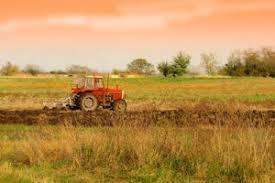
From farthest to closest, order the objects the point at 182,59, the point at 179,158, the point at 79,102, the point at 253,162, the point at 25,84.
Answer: the point at 182,59 → the point at 25,84 → the point at 79,102 → the point at 179,158 → the point at 253,162

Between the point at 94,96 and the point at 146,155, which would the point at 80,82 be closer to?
the point at 94,96

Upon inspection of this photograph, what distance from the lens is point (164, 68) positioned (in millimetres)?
98062

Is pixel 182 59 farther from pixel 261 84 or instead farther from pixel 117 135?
pixel 117 135

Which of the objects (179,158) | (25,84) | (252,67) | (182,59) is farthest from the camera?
(252,67)

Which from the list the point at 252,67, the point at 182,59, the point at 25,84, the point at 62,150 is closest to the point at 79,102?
the point at 62,150

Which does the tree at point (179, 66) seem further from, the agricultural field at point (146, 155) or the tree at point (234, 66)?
the agricultural field at point (146, 155)

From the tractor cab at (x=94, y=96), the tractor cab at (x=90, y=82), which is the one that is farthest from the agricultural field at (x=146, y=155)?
the tractor cab at (x=90, y=82)

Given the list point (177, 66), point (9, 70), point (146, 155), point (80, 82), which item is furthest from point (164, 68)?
point (146, 155)

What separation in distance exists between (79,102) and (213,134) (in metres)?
19.2

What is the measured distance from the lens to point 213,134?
46.4 feet

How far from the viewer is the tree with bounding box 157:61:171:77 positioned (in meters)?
97.2

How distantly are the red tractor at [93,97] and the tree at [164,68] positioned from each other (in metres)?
64.1

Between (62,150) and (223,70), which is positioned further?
(223,70)

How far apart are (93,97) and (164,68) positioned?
6610 centimetres
